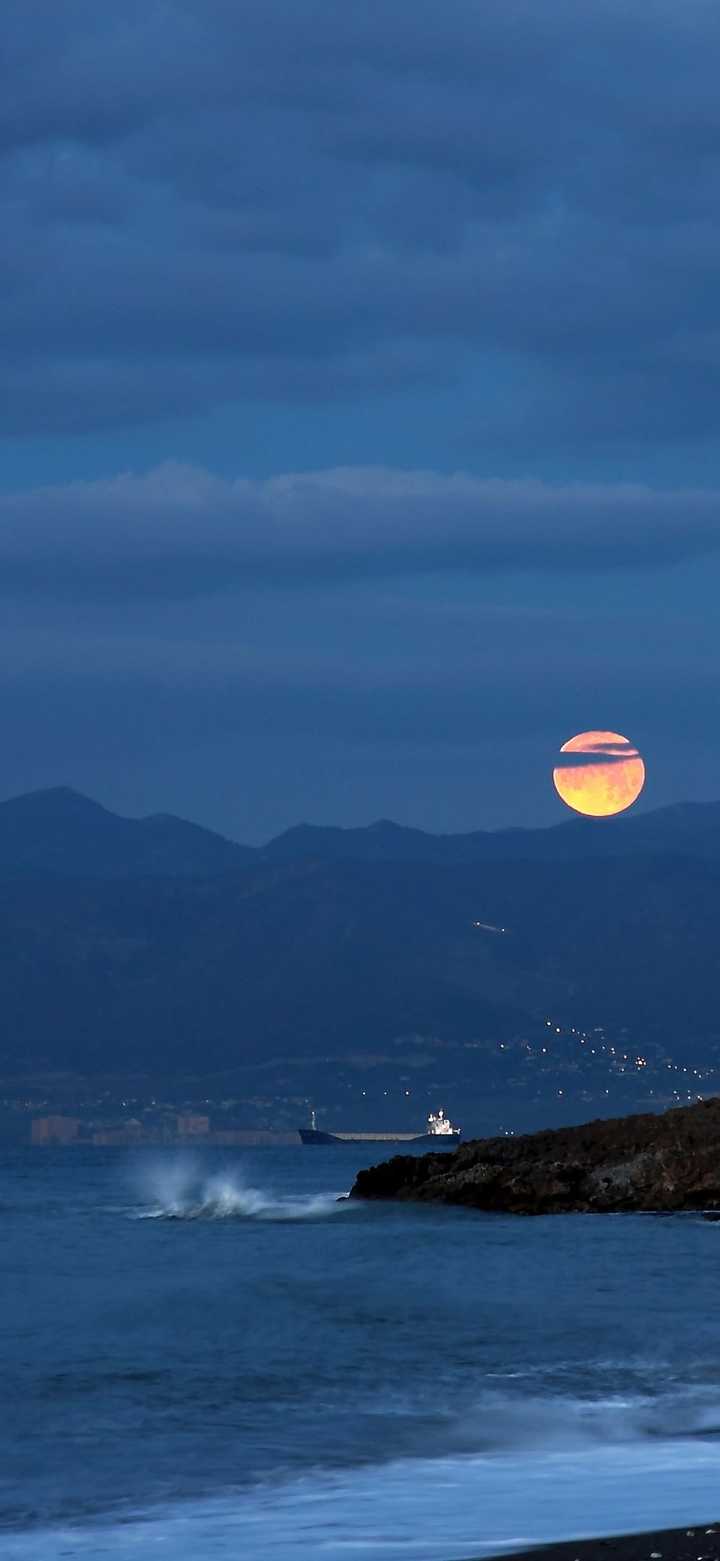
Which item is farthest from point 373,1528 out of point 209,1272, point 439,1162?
point 439,1162

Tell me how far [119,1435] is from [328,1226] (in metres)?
61.3

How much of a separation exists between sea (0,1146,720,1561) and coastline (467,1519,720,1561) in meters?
0.54

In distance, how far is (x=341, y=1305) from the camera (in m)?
52.5

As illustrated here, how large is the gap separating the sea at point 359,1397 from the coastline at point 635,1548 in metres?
0.54

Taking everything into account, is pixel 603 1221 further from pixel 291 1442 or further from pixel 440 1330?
pixel 291 1442

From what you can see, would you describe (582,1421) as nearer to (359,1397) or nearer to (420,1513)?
(359,1397)

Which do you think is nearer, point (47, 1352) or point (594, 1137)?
point (47, 1352)

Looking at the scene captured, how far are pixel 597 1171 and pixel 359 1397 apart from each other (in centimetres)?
5735

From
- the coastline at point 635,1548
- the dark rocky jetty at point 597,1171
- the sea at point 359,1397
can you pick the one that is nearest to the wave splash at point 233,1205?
the dark rocky jetty at point 597,1171

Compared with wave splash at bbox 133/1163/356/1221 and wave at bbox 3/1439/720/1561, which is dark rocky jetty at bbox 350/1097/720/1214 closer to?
wave splash at bbox 133/1163/356/1221

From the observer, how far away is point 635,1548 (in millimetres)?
20125

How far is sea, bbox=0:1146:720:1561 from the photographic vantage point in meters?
23.0

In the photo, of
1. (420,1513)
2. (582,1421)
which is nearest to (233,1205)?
(582,1421)

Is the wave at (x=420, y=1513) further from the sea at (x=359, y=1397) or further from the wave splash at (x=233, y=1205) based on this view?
the wave splash at (x=233, y=1205)
